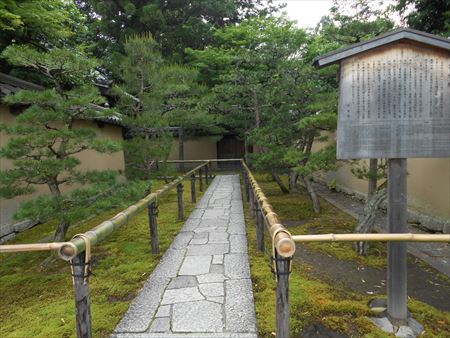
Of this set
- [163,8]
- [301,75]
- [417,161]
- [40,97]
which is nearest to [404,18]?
[301,75]

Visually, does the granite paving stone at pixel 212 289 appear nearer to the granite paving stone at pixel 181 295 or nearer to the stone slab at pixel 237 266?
the granite paving stone at pixel 181 295

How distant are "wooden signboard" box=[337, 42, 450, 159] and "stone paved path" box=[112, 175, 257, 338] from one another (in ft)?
6.35

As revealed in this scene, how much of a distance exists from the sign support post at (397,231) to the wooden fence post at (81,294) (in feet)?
8.91

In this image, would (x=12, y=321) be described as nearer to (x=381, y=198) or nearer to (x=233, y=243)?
(x=233, y=243)

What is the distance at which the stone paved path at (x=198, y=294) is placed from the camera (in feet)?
9.22

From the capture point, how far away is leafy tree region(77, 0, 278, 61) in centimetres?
1562

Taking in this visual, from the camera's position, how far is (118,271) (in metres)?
4.23

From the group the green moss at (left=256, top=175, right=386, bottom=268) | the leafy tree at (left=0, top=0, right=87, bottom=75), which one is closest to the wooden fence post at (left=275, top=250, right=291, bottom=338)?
the green moss at (left=256, top=175, right=386, bottom=268)

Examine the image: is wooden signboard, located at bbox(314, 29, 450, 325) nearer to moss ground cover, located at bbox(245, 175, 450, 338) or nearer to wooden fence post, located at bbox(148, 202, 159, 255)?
moss ground cover, located at bbox(245, 175, 450, 338)

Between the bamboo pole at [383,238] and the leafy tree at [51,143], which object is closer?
the bamboo pole at [383,238]

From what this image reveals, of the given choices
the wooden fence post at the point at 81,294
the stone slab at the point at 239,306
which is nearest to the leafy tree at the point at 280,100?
the stone slab at the point at 239,306

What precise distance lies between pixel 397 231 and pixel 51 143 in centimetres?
449

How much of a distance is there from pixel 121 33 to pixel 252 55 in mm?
9982

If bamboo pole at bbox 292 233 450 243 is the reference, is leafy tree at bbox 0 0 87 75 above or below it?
above
